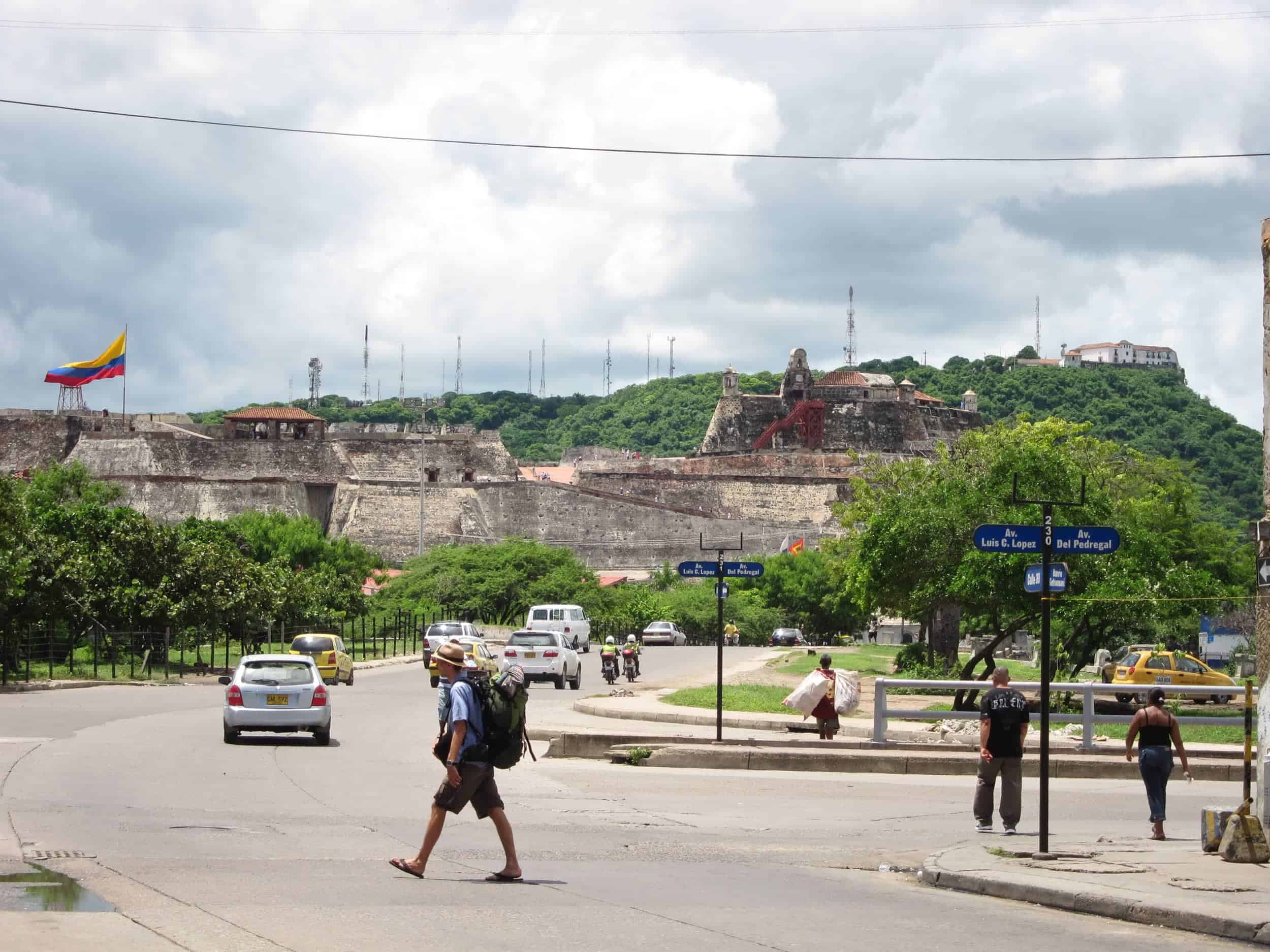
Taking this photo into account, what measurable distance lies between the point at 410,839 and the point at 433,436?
4072 inches

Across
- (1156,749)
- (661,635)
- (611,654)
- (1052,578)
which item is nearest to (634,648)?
(611,654)

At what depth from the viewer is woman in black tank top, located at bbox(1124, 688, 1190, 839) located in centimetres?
1325

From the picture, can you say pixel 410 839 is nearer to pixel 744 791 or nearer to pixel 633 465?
pixel 744 791

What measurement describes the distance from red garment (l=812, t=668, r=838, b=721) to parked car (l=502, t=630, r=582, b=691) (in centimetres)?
1474

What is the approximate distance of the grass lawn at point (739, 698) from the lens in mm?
26453

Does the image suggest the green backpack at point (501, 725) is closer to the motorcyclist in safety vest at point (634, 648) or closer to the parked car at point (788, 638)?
the motorcyclist in safety vest at point (634, 648)

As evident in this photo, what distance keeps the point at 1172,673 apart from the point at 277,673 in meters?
21.0

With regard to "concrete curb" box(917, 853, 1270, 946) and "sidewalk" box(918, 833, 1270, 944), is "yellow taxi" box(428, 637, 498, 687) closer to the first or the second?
"sidewalk" box(918, 833, 1270, 944)

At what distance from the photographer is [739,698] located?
93.2ft

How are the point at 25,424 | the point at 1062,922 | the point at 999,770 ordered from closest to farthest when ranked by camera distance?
the point at 1062,922 < the point at 999,770 < the point at 25,424

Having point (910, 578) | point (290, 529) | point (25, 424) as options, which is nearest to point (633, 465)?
point (25, 424)

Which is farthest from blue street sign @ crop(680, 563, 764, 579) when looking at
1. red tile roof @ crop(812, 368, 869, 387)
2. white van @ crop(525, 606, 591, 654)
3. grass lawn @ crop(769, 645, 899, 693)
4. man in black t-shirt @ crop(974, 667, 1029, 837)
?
red tile roof @ crop(812, 368, 869, 387)

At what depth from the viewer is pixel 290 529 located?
67625 mm

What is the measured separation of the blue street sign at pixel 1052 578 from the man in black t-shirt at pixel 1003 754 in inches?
51.5
